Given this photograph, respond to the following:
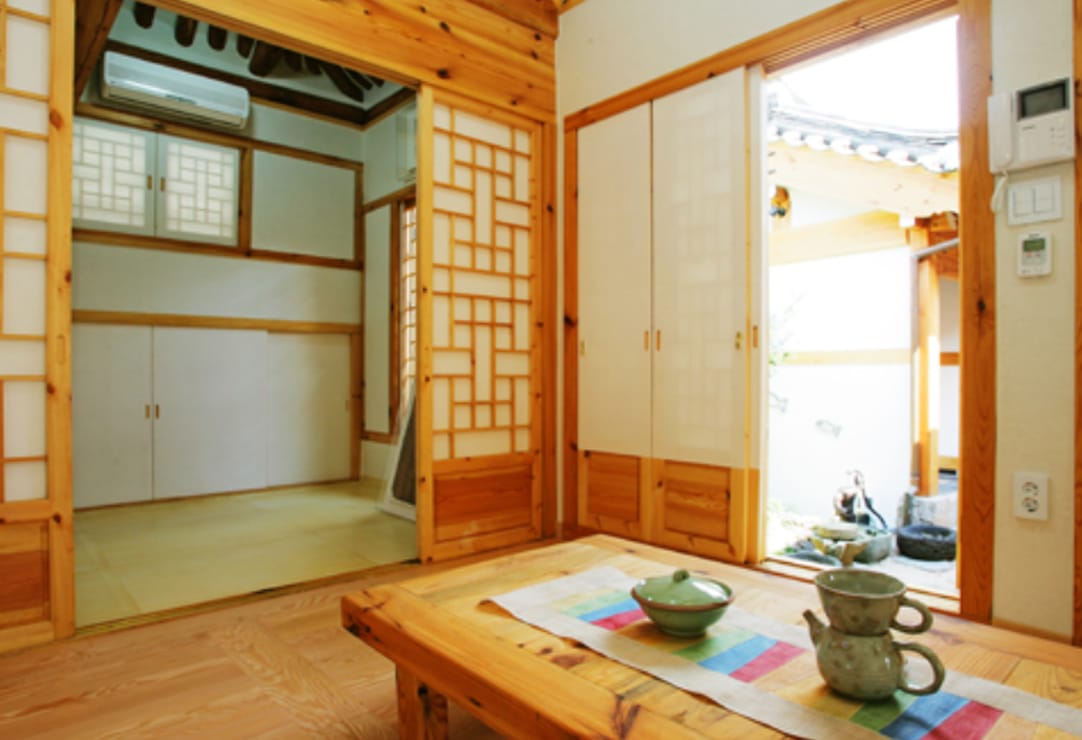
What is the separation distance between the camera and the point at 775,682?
947 mm

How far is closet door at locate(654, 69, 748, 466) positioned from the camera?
2.81m

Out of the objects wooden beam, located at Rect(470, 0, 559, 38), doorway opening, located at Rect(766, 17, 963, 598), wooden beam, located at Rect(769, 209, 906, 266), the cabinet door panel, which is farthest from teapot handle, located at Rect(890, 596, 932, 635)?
wooden beam, located at Rect(769, 209, 906, 266)

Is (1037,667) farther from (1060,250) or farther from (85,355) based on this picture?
(85,355)

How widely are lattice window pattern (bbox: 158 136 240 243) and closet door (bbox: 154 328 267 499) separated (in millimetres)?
773

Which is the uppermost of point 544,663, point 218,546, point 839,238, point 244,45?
point 244,45

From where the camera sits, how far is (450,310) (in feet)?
10.6

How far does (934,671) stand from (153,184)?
5274 mm

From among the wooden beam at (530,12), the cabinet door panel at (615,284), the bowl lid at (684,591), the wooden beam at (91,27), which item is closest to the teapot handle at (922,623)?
the bowl lid at (684,591)

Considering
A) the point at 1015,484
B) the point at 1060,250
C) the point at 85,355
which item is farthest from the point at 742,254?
the point at 85,355

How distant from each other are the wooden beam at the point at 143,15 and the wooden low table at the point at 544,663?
4.93 metres

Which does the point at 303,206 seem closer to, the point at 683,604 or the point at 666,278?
the point at 666,278

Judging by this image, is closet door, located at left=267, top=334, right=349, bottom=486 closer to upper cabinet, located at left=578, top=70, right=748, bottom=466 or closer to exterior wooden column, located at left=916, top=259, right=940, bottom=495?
upper cabinet, located at left=578, top=70, right=748, bottom=466

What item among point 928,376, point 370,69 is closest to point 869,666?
point 370,69

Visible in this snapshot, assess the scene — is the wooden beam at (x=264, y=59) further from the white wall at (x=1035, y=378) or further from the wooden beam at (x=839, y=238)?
the white wall at (x=1035, y=378)
